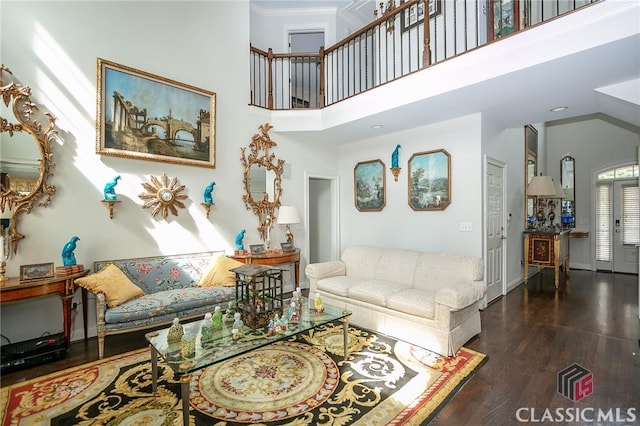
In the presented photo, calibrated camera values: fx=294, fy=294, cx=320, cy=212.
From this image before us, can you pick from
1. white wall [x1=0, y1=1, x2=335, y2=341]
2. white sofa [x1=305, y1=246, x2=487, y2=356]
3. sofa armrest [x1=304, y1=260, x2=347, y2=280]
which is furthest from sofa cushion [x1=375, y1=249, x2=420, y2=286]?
white wall [x1=0, y1=1, x2=335, y2=341]

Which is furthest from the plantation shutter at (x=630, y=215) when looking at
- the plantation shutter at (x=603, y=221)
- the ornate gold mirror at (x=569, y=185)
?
the ornate gold mirror at (x=569, y=185)

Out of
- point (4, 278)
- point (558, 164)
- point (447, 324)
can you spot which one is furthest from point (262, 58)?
point (558, 164)

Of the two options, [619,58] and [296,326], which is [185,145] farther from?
[619,58]

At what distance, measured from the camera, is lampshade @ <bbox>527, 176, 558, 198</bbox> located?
16.9 ft

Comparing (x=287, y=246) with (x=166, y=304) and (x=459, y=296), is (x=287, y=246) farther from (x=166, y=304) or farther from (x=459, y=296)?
(x=459, y=296)

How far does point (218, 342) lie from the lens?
2.17m

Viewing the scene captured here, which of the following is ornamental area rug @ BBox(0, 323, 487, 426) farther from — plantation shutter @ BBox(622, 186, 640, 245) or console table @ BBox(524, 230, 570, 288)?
plantation shutter @ BBox(622, 186, 640, 245)

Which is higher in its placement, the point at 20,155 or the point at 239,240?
the point at 20,155

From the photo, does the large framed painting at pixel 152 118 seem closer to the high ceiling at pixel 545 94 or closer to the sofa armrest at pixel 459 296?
the high ceiling at pixel 545 94

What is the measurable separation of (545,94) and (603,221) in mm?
4843

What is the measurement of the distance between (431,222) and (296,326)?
2996 mm

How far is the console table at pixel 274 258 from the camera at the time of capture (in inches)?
164

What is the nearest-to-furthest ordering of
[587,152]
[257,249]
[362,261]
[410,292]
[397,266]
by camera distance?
[410,292] → [397,266] → [362,261] → [257,249] → [587,152]

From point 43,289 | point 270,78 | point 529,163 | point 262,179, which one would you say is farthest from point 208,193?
point 529,163
